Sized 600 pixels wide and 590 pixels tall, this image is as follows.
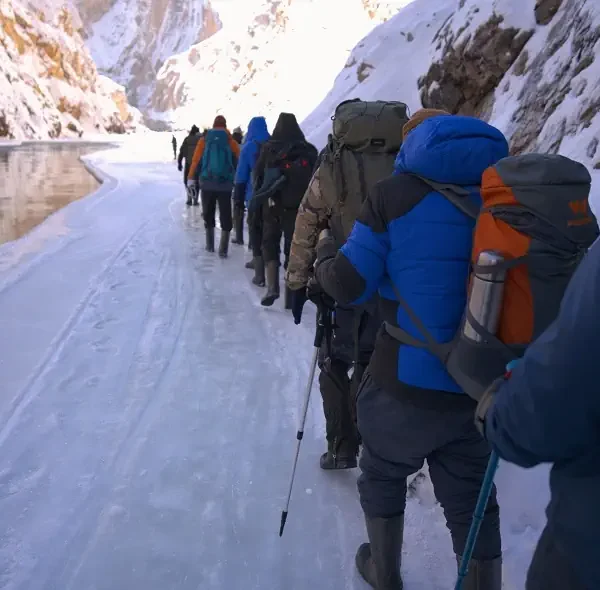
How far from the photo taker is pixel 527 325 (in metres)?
1.53

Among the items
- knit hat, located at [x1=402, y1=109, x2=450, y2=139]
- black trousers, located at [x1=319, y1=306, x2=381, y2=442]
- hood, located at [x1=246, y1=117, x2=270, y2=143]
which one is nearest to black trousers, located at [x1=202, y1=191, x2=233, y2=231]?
hood, located at [x1=246, y1=117, x2=270, y2=143]

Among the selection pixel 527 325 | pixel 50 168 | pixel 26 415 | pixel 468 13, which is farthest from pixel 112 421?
pixel 50 168

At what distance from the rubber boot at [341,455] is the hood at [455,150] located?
1.84 meters

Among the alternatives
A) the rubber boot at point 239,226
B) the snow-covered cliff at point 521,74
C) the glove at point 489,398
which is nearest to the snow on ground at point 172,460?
the glove at point 489,398

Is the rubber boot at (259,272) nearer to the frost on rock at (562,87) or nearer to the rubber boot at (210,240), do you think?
the rubber boot at (210,240)

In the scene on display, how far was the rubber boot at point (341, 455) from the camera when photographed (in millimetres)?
3254

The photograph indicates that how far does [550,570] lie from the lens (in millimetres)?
1221

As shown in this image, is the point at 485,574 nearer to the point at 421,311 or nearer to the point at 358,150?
the point at 421,311

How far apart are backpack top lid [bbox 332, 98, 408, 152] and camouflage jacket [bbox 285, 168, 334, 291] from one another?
0.32m

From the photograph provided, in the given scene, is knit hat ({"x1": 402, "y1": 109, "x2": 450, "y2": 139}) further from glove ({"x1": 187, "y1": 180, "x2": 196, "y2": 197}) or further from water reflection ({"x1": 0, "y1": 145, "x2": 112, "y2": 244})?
water reflection ({"x1": 0, "y1": 145, "x2": 112, "y2": 244})

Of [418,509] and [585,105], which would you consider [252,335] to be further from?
[585,105]

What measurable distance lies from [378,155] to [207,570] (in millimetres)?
1945

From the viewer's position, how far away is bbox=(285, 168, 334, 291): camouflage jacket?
304 centimetres

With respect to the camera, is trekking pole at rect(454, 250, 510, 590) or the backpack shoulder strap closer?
trekking pole at rect(454, 250, 510, 590)
